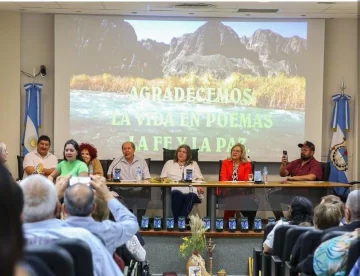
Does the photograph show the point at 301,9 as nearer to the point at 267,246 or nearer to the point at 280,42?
the point at 280,42

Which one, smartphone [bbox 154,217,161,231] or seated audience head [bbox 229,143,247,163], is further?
seated audience head [bbox 229,143,247,163]

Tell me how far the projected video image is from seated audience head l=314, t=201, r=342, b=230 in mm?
6072

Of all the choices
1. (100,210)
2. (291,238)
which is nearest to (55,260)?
(100,210)

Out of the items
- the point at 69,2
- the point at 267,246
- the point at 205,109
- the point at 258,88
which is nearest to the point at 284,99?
the point at 258,88

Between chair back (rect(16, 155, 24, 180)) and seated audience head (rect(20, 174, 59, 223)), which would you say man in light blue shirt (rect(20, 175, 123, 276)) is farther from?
chair back (rect(16, 155, 24, 180))

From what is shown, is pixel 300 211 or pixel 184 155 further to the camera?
pixel 184 155

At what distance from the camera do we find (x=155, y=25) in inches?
400

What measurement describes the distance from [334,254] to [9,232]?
9.42 feet

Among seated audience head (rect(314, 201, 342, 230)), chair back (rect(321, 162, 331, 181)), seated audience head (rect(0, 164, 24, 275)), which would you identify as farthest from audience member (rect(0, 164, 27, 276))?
chair back (rect(321, 162, 331, 181))

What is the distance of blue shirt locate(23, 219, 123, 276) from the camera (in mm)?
2639

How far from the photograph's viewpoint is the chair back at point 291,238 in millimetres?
4273

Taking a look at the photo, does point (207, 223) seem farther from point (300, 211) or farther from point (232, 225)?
point (300, 211)

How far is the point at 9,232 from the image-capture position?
578 millimetres

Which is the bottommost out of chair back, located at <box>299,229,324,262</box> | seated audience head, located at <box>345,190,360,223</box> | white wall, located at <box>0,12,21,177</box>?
chair back, located at <box>299,229,324,262</box>
